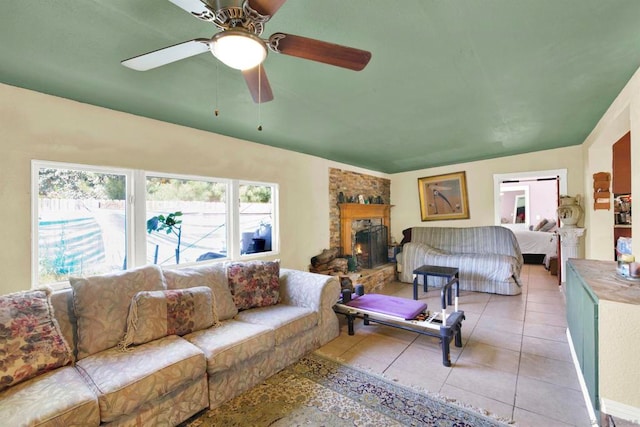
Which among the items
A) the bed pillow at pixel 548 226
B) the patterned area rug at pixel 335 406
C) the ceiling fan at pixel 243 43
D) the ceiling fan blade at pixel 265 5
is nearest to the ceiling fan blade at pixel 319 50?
the ceiling fan at pixel 243 43

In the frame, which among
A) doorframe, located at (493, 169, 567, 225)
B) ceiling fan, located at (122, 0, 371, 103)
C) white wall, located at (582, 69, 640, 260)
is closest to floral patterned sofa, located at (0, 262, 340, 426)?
ceiling fan, located at (122, 0, 371, 103)

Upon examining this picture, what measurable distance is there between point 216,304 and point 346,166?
3.59 m

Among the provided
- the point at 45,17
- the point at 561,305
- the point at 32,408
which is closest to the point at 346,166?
the point at 561,305

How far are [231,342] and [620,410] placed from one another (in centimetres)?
230

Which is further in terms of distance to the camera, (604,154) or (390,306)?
(604,154)

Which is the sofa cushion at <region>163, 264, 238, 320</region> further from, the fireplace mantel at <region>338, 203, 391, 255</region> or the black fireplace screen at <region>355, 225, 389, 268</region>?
the black fireplace screen at <region>355, 225, 389, 268</region>

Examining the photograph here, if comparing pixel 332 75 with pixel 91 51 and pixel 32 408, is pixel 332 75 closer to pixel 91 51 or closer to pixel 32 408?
pixel 91 51

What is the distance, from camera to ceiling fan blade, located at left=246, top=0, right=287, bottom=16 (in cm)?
119

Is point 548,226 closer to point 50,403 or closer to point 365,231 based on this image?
point 365,231

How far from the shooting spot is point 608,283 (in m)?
1.80

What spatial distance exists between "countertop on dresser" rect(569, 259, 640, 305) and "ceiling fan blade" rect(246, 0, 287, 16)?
2.22m

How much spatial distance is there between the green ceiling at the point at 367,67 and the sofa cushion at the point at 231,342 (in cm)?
202

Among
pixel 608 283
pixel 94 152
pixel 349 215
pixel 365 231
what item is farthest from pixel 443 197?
pixel 94 152

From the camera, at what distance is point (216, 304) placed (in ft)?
8.41
